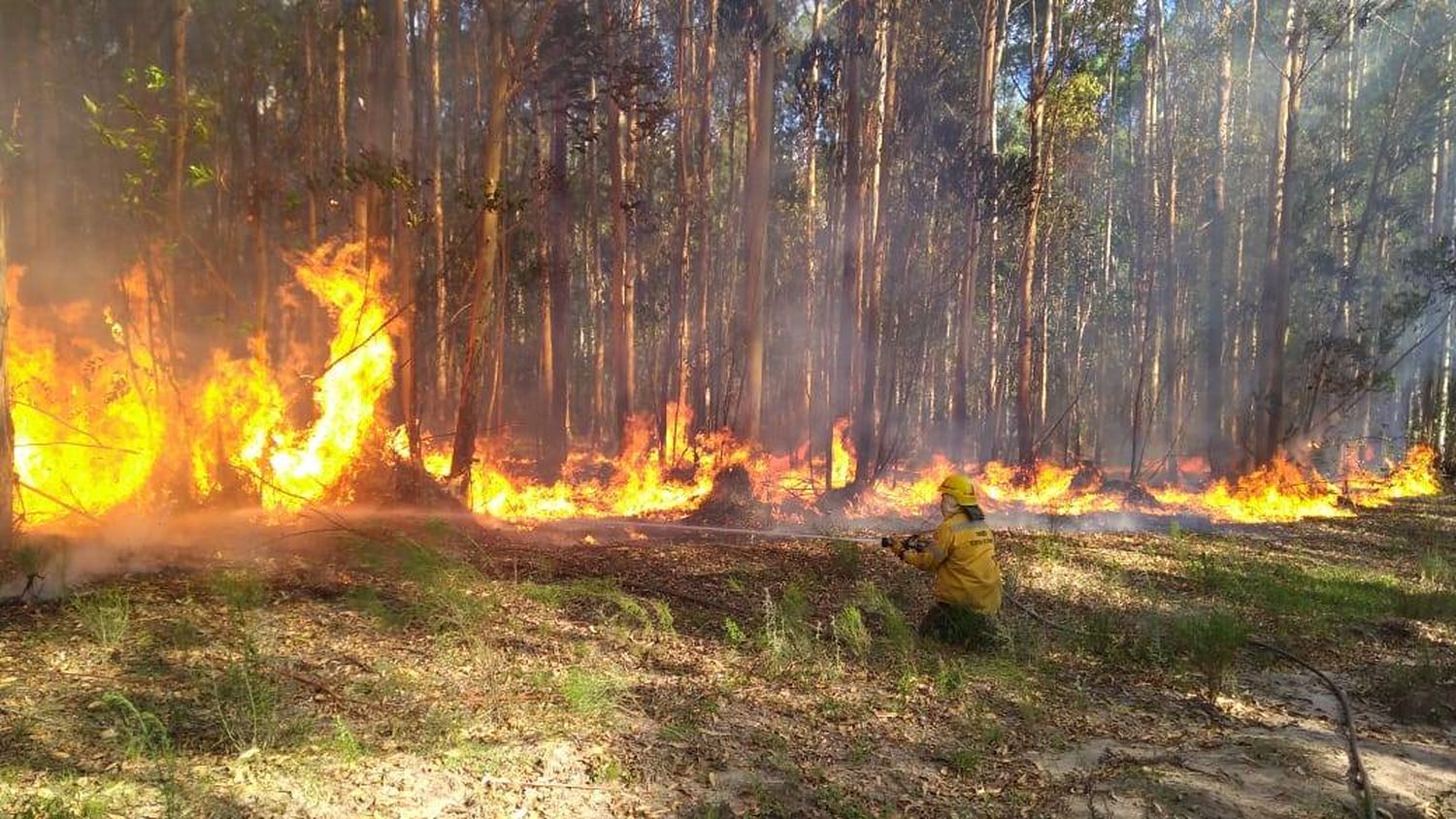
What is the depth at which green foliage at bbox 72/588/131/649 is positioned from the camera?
16.8 ft

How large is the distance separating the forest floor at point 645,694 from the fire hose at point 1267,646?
0.10 m

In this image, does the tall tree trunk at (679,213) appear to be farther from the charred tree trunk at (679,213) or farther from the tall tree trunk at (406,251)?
the tall tree trunk at (406,251)

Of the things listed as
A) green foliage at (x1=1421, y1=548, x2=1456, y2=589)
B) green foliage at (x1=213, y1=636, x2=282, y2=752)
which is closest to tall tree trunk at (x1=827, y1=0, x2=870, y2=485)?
green foliage at (x1=1421, y1=548, x2=1456, y2=589)

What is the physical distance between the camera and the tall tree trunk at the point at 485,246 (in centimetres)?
1028

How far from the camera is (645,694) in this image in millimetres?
5172

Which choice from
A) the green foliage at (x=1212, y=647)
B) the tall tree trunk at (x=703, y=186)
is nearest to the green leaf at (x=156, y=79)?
the green foliage at (x=1212, y=647)

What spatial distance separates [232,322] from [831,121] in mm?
12487

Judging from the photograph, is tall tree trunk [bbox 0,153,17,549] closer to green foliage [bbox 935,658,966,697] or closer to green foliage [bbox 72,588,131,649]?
green foliage [bbox 72,588,131,649]

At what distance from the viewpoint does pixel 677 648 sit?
6.16m

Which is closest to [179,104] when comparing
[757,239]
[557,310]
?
[757,239]

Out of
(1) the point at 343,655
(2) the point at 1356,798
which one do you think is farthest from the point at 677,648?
(2) the point at 1356,798

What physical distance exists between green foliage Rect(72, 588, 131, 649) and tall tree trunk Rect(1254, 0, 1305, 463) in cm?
1902

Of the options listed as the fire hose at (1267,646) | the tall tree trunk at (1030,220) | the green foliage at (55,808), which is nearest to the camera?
the green foliage at (55,808)

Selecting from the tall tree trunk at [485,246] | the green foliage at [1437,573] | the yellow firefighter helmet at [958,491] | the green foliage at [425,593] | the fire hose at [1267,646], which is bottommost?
the green foliage at [1437,573]
